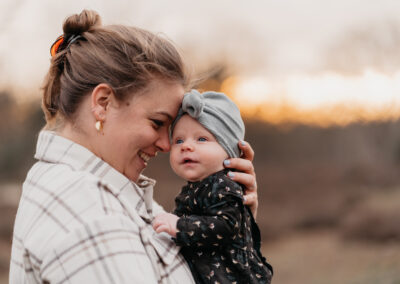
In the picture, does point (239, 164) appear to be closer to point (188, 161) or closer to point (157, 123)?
point (188, 161)

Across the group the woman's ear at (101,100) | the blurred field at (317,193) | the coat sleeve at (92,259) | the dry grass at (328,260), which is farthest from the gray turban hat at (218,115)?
the blurred field at (317,193)

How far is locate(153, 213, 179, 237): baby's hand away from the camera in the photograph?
176 cm

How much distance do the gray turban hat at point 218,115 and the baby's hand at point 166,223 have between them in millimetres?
338

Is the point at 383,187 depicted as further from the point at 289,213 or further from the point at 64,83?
the point at 64,83

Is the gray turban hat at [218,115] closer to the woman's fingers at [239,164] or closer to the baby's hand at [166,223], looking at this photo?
the woman's fingers at [239,164]

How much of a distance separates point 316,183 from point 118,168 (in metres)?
9.72

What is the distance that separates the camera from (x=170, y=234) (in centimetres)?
178

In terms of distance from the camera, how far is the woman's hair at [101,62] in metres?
1.73

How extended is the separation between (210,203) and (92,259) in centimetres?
58

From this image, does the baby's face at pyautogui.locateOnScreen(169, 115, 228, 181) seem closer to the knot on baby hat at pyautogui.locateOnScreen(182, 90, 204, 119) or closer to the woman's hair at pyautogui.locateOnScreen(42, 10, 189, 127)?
the knot on baby hat at pyautogui.locateOnScreen(182, 90, 204, 119)

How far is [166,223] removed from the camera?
179 centimetres

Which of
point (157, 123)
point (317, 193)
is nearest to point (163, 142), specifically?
point (157, 123)

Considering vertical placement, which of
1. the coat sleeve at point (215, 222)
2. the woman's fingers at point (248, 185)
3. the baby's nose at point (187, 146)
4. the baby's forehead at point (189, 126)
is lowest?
the coat sleeve at point (215, 222)

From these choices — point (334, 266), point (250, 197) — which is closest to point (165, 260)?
point (250, 197)
